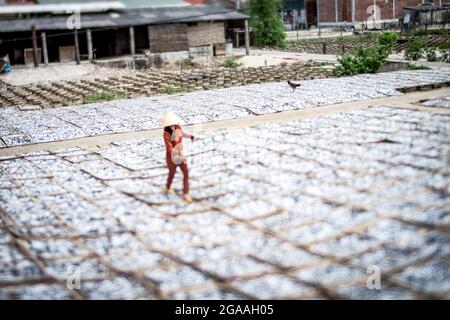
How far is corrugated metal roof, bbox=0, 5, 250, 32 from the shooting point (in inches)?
903

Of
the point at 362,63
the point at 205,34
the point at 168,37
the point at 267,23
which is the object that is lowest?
the point at 362,63

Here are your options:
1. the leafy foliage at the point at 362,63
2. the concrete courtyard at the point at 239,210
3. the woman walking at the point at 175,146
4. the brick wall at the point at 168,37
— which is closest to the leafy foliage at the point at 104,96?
the concrete courtyard at the point at 239,210

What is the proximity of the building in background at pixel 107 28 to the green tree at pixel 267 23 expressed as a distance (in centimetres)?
366

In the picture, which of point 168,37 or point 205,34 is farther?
point 205,34

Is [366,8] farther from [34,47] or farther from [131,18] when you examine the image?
[34,47]

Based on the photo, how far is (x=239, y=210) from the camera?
5.71m

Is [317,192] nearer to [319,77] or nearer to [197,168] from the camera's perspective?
[197,168]

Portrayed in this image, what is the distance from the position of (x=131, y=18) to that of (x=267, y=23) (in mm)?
9007

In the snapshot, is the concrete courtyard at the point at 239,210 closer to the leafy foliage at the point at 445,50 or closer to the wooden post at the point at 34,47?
the leafy foliage at the point at 445,50

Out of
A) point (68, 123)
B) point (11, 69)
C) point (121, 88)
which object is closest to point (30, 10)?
point (11, 69)

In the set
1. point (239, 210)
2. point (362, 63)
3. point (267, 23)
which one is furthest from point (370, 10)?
point (239, 210)

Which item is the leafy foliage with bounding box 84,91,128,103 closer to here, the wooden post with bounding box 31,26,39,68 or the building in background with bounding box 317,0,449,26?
the wooden post with bounding box 31,26,39,68

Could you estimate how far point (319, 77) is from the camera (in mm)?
16609

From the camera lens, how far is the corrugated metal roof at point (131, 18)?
22.9 meters
